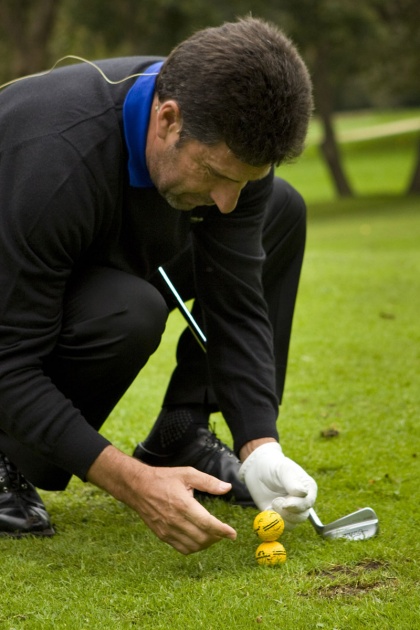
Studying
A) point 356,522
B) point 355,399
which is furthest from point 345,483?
point 355,399

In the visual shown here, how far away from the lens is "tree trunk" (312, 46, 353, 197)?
21380mm

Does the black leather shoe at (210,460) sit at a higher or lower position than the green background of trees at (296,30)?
higher

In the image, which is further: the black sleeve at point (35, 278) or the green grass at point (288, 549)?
the black sleeve at point (35, 278)

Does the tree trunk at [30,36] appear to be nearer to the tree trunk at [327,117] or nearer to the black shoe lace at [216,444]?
the tree trunk at [327,117]

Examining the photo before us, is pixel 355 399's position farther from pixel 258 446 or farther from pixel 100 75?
pixel 100 75

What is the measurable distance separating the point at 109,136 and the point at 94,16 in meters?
19.6

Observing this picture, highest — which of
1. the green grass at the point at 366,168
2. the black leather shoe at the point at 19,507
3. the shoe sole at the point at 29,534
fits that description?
the black leather shoe at the point at 19,507

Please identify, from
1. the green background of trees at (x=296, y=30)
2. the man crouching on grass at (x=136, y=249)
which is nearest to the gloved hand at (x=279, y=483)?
the man crouching on grass at (x=136, y=249)

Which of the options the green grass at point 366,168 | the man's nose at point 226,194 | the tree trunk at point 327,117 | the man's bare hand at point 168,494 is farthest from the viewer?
the green grass at point 366,168

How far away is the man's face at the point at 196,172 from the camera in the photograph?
8.87ft

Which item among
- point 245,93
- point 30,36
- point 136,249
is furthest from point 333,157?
point 245,93

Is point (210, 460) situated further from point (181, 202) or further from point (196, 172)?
point (196, 172)

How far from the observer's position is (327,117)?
2203 centimetres

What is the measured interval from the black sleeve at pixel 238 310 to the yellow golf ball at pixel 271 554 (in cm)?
41
